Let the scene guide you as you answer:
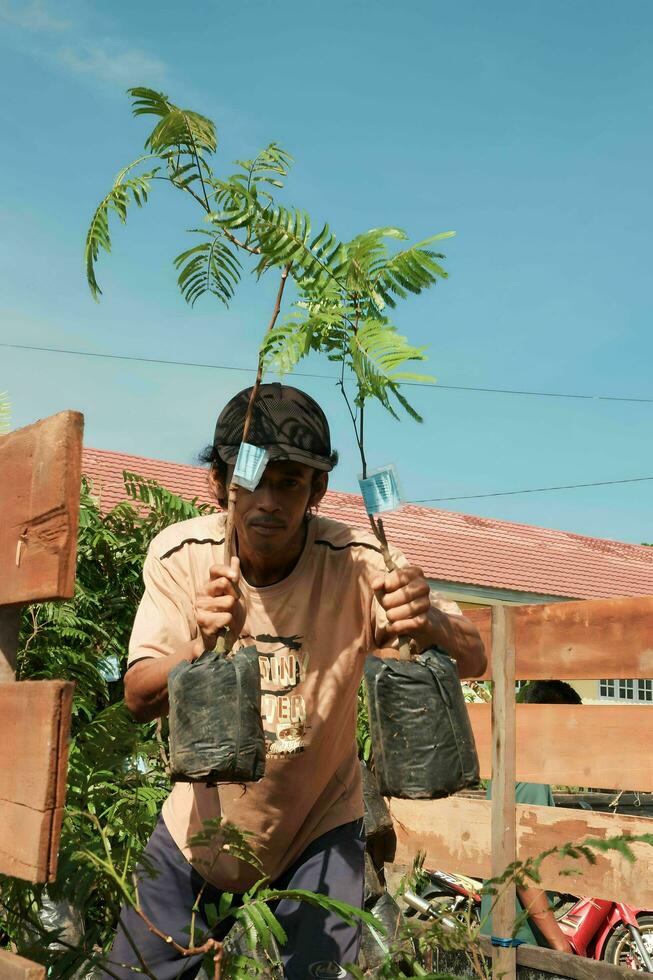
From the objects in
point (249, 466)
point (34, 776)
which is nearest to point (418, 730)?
point (249, 466)

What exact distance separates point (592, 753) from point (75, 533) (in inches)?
111

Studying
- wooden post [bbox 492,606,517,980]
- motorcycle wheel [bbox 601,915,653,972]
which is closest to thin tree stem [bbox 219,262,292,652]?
wooden post [bbox 492,606,517,980]

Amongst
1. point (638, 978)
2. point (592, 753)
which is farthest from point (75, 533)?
point (592, 753)

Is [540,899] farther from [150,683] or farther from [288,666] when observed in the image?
[150,683]

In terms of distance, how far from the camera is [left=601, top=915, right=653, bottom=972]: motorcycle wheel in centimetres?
696

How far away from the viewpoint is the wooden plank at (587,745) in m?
3.82

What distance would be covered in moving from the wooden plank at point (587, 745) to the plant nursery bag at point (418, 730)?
198 cm

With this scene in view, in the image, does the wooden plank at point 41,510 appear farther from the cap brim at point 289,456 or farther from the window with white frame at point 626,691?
the window with white frame at point 626,691

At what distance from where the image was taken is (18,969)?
168 centimetres

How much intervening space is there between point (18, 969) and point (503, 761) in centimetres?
→ 279

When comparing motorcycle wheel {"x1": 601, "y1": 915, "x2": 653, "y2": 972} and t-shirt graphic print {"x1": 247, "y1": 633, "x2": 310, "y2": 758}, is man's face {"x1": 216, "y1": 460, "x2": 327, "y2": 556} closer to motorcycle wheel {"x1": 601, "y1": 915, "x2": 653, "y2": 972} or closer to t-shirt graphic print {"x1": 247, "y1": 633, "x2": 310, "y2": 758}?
t-shirt graphic print {"x1": 247, "y1": 633, "x2": 310, "y2": 758}

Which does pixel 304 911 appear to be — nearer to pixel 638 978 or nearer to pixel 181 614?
pixel 181 614

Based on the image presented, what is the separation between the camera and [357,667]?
8.85ft

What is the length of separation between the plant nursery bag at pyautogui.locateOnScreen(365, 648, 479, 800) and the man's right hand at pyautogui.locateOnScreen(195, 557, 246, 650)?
314mm
